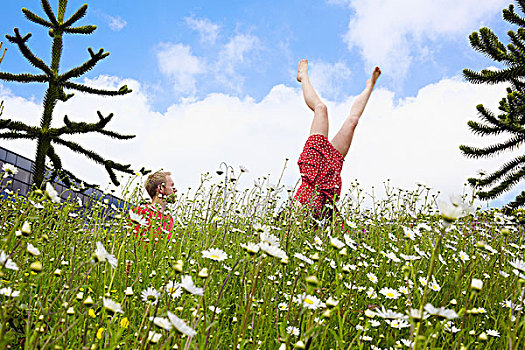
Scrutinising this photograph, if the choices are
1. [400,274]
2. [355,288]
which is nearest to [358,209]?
[400,274]

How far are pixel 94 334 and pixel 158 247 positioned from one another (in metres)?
1.50

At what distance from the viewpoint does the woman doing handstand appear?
5.02 m

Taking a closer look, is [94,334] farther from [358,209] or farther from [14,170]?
[358,209]

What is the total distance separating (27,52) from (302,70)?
17.6 ft

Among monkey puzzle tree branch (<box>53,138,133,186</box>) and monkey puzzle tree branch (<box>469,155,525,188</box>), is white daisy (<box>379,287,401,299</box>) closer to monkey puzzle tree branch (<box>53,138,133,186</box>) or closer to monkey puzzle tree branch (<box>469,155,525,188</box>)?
monkey puzzle tree branch (<box>53,138,133,186</box>)

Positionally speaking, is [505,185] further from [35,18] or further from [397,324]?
[35,18]

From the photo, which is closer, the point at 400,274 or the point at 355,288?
the point at 355,288

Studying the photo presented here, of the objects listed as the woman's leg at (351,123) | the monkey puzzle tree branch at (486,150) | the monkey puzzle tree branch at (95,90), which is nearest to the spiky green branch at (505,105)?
the monkey puzzle tree branch at (486,150)

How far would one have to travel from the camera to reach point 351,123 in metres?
6.03

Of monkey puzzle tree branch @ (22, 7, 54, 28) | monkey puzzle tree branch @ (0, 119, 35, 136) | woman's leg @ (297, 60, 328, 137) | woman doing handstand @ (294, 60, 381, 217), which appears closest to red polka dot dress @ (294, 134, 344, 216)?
woman doing handstand @ (294, 60, 381, 217)

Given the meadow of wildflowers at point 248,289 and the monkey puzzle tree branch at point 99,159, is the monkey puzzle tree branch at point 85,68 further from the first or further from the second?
the meadow of wildflowers at point 248,289

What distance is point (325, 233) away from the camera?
9.89ft

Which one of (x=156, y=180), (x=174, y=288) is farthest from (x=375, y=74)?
(x=174, y=288)

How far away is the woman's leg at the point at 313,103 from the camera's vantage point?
5492mm
